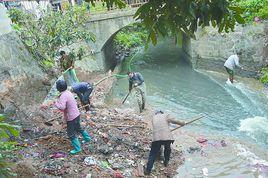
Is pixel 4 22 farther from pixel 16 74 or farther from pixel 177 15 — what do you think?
pixel 177 15

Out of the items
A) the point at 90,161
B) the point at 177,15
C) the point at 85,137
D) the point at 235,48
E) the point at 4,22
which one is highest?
the point at 177,15

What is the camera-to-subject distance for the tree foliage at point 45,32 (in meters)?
11.8

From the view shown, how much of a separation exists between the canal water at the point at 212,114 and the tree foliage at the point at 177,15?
523 cm

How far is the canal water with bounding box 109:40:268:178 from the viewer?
811cm

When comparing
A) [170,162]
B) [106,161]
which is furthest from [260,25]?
[106,161]

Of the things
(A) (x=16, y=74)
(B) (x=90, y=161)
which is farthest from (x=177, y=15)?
(A) (x=16, y=74)

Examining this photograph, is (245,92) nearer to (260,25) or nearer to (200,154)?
(260,25)

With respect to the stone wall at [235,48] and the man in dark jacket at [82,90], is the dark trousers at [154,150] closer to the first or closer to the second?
the man in dark jacket at [82,90]

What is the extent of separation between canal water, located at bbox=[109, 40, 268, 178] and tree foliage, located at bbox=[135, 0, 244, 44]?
17.2ft

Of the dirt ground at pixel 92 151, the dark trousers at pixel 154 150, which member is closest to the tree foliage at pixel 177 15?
the dirt ground at pixel 92 151

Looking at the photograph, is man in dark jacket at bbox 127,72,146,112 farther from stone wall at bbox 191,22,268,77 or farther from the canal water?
stone wall at bbox 191,22,268,77

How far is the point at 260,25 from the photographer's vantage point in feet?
48.2

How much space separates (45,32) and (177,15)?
10.4 m

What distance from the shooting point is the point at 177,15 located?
10.4 feet
